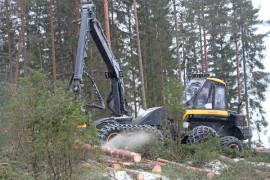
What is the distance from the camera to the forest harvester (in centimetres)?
1211

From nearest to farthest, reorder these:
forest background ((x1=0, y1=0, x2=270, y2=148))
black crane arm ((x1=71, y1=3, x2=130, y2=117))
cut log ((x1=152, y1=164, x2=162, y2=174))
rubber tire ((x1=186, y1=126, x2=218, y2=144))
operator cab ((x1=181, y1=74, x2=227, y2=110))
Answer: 1. cut log ((x1=152, y1=164, x2=162, y2=174))
2. rubber tire ((x1=186, y1=126, x2=218, y2=144))
3. black crane arm ((x1=71, y1=3, x2=130, y2=117))
4. operator cab ((x1=181, y1=74, x2=227, y2=110))
5. forest background ((x1=0, y1=0, x2=270, y2=148))

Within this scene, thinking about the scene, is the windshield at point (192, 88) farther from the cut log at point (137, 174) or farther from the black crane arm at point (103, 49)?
the cut log at point (137, 174)

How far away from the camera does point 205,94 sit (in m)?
13.2

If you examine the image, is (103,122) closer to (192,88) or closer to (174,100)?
(174,100)

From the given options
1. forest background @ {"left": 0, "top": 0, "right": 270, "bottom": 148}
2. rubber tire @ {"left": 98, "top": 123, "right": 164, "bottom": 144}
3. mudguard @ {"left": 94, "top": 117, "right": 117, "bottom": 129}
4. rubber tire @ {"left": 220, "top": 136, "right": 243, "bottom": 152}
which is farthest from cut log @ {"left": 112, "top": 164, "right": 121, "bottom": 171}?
forest background @ {"left": 0, "top": 0, "right": 270, "bottom": 148}

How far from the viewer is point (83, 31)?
38.9 ft

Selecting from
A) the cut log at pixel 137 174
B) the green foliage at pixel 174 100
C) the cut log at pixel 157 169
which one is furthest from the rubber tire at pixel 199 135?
the cut log at pixel 137 174

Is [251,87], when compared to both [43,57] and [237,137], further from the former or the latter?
[237,137]

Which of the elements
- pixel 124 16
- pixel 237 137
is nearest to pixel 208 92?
pixel 237 137

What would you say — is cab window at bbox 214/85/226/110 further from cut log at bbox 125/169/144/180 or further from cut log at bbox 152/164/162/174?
cut log at bbox 125/169/144/180

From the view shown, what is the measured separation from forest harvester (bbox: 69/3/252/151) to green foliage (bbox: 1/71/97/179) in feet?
19.4

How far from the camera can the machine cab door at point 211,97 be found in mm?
13109

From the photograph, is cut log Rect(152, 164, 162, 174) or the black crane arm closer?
cut log Rect(152, 164, 162, 174)

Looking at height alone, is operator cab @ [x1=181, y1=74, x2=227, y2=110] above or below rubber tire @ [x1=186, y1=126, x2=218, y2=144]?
above
